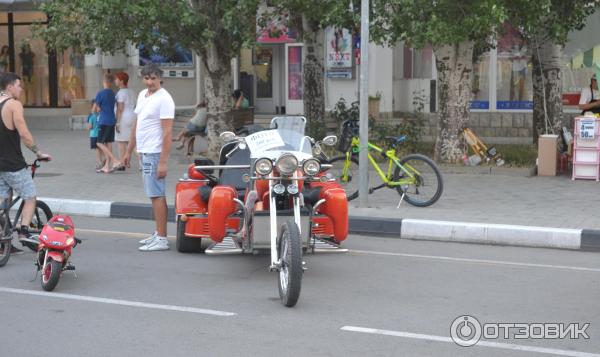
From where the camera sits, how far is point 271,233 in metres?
7.65

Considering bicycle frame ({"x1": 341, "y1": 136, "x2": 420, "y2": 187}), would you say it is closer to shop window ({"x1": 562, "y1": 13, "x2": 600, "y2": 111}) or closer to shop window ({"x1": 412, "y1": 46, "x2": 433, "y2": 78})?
shop window ({"x1": 562, "y1": 13, "x2": 600, "y2": 111})

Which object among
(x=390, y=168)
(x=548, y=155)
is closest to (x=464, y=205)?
(x=390, y=168)

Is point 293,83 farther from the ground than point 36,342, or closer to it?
farther from the ground

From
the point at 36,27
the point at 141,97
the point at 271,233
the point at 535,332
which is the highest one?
the point at 36,27

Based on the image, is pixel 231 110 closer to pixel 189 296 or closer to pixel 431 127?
pixel 431 127

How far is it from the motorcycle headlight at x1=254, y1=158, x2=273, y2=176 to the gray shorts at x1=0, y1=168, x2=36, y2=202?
252 cm

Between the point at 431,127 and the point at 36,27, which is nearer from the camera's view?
the point at 36,27

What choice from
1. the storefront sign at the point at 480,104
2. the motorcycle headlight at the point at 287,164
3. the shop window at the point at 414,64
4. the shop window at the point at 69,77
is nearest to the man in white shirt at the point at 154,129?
the motorcycle headlight at the point at 287,164

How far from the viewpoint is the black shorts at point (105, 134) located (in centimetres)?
1611

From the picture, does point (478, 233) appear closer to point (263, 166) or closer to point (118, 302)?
point (263, 166)

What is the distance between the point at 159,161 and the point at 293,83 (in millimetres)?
18024

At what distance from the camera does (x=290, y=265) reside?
7000mm

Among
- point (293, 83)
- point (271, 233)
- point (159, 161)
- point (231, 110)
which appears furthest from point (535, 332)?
point (293, 83)

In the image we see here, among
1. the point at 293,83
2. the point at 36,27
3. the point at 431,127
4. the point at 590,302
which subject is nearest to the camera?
the point at 590,302
